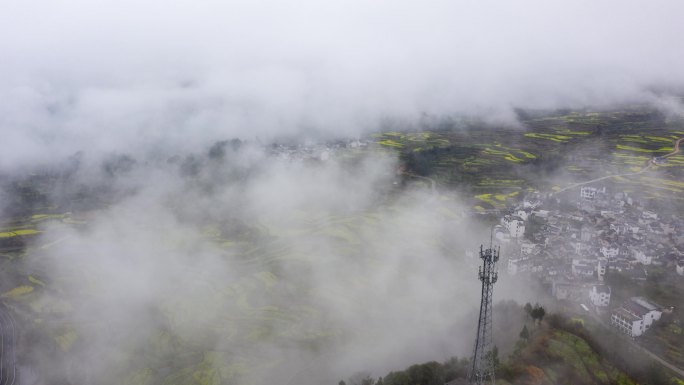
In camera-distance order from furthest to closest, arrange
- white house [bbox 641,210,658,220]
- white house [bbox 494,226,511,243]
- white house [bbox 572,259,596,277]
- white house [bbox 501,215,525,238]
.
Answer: white house [bbox 641,210,658,220], white house [bbox 501,215,525,238], white house [bbox 494,226,511,243], white house [bbox 572,259,596,277]

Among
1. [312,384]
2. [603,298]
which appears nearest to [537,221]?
[603,298]

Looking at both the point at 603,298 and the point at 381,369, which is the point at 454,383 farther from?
the point at 603,298

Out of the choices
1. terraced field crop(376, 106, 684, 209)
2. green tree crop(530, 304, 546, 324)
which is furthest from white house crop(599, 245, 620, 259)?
terraced field crop(376, 106, 684, 209)

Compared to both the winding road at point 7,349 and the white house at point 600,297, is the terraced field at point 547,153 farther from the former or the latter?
the winding road at point 7,349

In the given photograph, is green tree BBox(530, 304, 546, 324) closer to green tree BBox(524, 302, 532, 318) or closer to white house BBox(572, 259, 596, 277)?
green tree BBox(524, 302, 532, 318)

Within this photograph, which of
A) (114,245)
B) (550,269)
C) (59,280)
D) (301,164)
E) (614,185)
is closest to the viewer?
(550,269)

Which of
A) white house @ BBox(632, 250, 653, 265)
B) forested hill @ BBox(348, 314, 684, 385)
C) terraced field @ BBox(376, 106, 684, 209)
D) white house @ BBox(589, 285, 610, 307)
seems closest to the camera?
forested hill @ BBox(348, 314, 684, 385)
